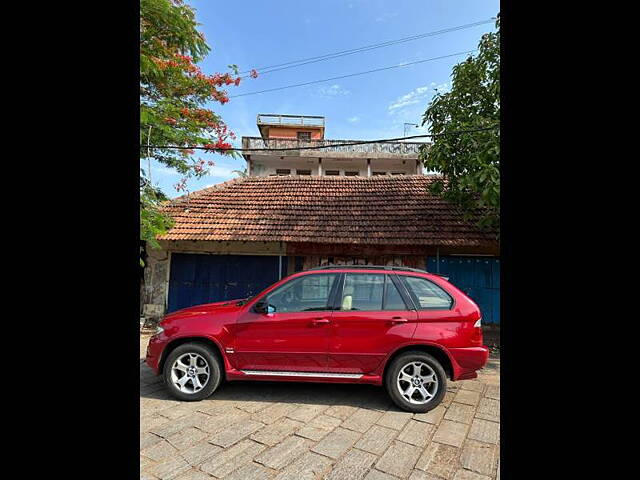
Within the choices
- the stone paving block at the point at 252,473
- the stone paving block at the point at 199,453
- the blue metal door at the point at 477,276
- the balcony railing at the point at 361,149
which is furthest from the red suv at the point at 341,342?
the balcony railing at the point at 361,149

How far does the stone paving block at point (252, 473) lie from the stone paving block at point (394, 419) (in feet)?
4.53

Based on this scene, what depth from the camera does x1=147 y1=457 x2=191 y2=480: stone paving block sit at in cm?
260

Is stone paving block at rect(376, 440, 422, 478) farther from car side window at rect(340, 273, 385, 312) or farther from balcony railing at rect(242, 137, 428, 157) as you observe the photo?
balcony railing at rect(242, 137, 428, 157)

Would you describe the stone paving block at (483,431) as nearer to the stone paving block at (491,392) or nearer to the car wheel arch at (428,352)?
the car wheel arch at (428,352)

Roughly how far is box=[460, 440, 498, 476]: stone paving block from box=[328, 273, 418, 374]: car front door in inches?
47.3

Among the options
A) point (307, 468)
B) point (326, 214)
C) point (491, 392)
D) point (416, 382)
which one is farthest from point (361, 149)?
point (307, 468)

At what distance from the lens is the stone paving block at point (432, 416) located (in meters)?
3.55

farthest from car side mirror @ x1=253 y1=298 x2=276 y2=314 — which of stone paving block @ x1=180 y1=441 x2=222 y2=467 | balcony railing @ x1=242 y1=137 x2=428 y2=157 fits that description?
balcony railing @ x1=242 y1=137 x2=428 y2=157
